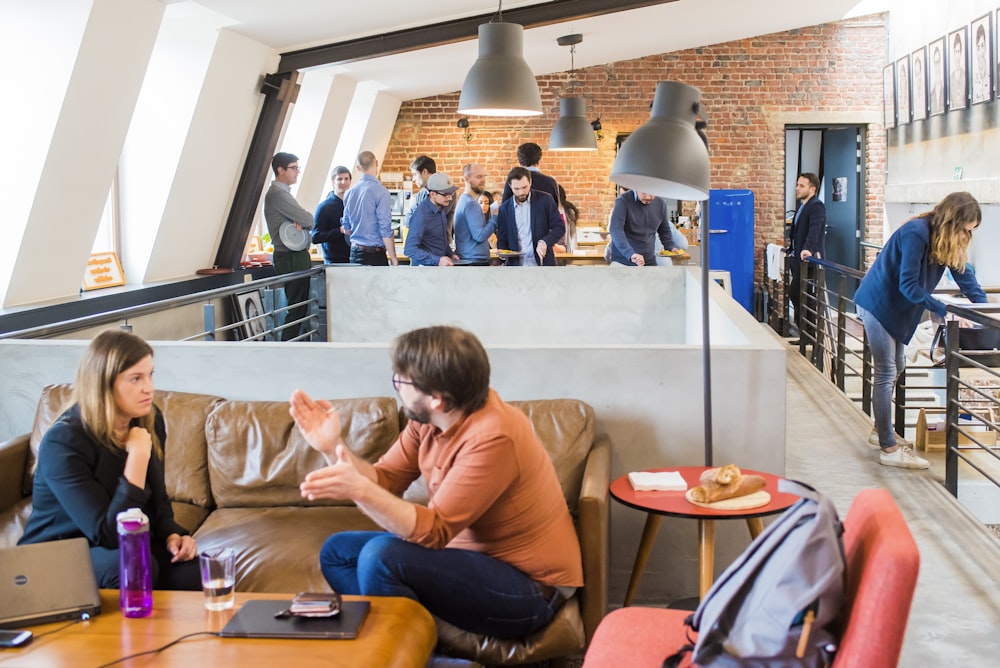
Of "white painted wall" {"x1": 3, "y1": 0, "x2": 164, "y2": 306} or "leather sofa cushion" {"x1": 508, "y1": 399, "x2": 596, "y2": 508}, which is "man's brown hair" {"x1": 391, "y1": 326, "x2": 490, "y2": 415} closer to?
"leather sofa cushion" {"x1": 508, "y1": 399, "x2": 596, "y2": 508}

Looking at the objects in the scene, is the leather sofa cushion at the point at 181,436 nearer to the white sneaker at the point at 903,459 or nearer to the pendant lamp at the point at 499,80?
the pendant lamp at the point at 499,80

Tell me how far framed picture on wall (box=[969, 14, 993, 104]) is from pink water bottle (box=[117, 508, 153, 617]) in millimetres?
8449

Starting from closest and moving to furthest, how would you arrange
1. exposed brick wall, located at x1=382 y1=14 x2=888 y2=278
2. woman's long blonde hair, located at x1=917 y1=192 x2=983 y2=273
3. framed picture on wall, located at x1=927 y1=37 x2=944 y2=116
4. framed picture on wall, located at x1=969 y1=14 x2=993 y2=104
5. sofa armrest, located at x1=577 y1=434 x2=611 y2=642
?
sofa armrest, located at x1=577 y1=434 x2=611 y2=642 → woman's long blonde hair, located at x1=917 y1=192 x2=983 y2=273 → framed picture on wall, located at x1=969 y1=14 x2=993 y2=104 → framed picture on wall, located at x1=927 y1=37 x2=944 y2=116 → exposed brick wall, located at x1=382 y1=14 x2=888 y2=278

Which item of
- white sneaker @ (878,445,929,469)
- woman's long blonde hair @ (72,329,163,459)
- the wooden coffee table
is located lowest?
white sneaker @ (878,445,929,469)

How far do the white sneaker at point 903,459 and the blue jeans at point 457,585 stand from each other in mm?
3293

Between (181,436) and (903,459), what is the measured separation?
3.67 metres

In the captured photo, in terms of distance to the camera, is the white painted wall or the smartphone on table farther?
the white painted wall

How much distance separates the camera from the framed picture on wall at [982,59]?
8.66 m

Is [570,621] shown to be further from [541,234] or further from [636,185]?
[541,234]

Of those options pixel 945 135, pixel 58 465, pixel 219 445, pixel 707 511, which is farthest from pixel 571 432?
pixel 945 135

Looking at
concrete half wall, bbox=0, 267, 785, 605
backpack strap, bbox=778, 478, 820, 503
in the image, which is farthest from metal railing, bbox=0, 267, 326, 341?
backpack strap, bbox=778, 478, 820, 503

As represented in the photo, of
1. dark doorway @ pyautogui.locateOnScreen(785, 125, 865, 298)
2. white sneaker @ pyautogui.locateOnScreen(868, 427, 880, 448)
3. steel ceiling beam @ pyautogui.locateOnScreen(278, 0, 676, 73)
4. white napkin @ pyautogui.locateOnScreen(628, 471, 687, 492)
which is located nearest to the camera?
white napkin @ pyautogui.locateOnScreen(628, 471, 687, 492)

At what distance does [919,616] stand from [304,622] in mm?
2287

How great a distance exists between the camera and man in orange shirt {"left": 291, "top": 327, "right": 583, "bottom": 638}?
241cm
